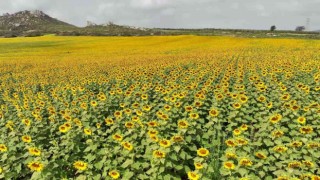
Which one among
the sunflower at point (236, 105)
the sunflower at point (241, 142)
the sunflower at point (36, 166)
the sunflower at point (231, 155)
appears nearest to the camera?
the sunflower at point (231, 155)

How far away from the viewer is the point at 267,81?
12.1 metres

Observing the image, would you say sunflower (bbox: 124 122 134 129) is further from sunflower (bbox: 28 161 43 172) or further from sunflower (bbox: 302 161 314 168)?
sunflower (bbox: 302 161 314 168)

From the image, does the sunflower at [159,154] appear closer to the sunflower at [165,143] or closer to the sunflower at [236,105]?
the sunflower at [165,143]

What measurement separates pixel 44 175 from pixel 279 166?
3651mm

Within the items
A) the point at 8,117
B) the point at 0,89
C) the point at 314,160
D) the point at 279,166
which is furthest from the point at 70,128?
the point at 0,89

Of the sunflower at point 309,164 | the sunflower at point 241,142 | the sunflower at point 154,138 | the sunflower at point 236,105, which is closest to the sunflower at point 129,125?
the sunflower at point 154,138

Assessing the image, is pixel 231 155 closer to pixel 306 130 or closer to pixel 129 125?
pixel 306 130

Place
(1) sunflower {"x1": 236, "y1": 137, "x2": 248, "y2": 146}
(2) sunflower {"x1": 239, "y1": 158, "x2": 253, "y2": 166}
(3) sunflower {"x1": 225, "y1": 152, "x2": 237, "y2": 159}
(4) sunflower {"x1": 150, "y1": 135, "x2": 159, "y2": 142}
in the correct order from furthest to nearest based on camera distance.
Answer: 1. (4) sunflower {"x1": 150, "y1": 135, "x2": 159, "y2": 142}
2. (1) sunflower {"x1": 236, "y1": 137, "x2": 248, "y2": 146}
3. (3) sunflower {"x1": 225, "y1": 152, "x2": 237, "y2": 159}
4. (2) sunflower {"x1": 239, "y1": 158, "x2": 253, "y2": 166}

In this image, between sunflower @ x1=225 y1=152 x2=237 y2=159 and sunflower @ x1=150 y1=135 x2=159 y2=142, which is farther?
sunflower @ x1=150 y1=135 x2=159 y2=142

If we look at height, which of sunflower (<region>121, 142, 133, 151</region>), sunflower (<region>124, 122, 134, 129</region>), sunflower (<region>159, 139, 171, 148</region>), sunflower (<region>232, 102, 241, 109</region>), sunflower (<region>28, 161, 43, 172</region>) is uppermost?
sunflower (<region>159, 139, 171, 148</region>)

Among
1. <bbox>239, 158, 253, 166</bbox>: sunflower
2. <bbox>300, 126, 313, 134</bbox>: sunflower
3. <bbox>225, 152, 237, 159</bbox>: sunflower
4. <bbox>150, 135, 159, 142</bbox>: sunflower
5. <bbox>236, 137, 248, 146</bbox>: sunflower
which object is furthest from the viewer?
<bbox>300, 126, 313, 134</bbox>: sunflower

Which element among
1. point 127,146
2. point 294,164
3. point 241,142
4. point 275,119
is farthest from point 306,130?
point 127,146

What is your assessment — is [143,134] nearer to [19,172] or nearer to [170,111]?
[170,111]

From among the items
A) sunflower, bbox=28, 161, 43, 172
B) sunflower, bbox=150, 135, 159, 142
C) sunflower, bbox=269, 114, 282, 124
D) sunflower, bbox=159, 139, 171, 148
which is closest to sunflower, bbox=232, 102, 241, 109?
sunflower, bbox=269, 114, 282, 124
